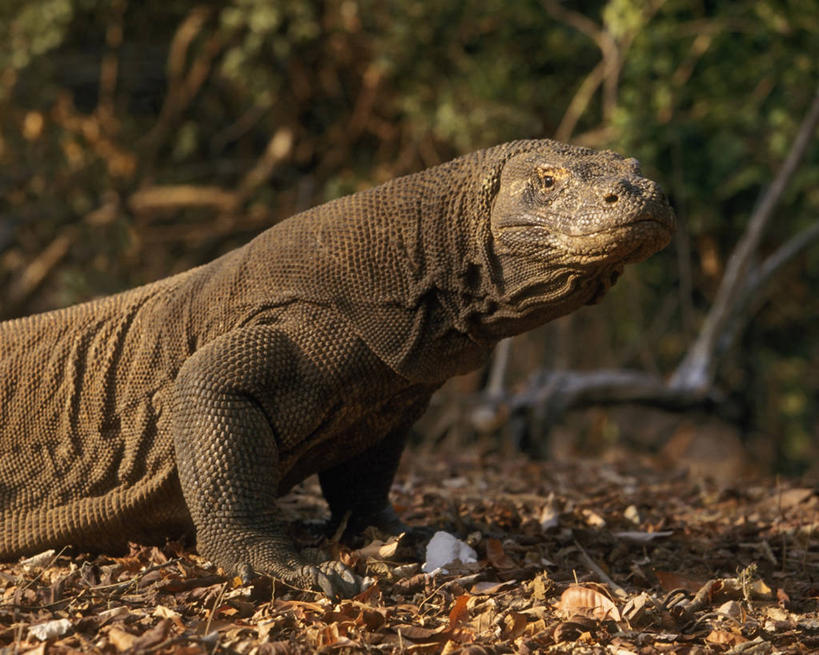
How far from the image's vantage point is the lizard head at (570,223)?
3830mm

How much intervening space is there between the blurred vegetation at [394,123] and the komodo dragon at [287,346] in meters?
6.32

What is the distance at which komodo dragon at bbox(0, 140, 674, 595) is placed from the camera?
4055 mm

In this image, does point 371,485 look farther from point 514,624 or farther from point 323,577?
point 514,624

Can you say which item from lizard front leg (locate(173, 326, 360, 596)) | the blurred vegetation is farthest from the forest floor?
the blurred vegetation

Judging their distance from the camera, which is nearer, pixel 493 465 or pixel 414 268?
pixel 414 268

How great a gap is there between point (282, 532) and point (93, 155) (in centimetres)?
1017

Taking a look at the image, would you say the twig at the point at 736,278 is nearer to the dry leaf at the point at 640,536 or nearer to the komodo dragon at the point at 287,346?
the dry leaf at the point at 640,536

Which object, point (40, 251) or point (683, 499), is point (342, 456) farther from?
point (40, 251)

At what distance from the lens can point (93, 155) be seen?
13320mm

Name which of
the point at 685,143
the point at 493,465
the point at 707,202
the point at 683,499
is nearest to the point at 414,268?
the point at 683,499

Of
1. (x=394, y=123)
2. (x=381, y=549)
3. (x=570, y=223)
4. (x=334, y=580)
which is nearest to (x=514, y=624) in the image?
(x=334, y=580)

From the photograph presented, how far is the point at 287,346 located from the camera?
4.16 meters

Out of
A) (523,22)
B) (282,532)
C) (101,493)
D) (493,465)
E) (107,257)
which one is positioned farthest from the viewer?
(107,257)

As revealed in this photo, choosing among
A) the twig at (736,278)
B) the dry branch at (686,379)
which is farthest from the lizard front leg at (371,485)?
the twig at (736,278)
